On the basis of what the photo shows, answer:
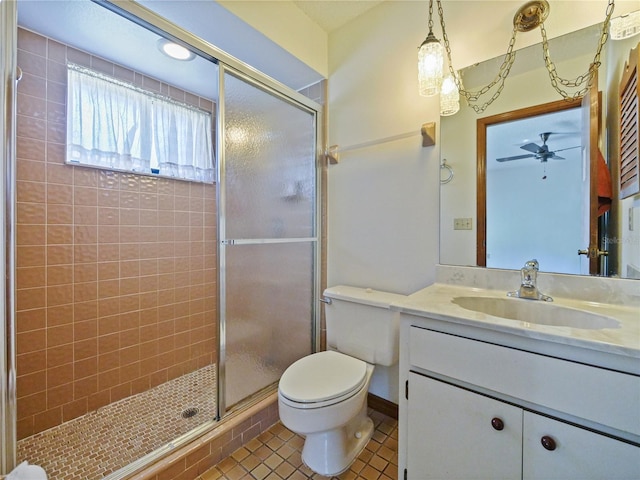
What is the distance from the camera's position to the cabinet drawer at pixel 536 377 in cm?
69

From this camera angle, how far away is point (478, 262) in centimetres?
136

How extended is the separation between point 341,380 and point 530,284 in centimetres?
91

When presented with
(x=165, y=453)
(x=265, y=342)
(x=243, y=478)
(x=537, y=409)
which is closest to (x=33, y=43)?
(x=265, y=342)

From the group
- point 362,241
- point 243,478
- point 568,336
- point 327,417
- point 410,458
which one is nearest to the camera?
point 568,336

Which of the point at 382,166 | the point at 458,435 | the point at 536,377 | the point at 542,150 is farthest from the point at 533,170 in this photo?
the point at 458,435

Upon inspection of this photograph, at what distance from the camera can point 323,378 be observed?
51.8 inches

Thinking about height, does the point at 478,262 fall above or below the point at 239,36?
below

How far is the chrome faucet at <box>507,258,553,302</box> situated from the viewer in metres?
1.13

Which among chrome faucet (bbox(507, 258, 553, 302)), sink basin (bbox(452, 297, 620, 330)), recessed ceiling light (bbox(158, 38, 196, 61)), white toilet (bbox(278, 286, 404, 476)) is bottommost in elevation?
white toilet (bbox(278, 286, 404, 476))

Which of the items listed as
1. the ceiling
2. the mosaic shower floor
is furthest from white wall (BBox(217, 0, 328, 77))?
the mosaic shower floor

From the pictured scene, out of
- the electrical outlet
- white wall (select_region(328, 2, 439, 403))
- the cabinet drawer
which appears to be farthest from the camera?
white wall (select_region(328, 2, 439, 403))

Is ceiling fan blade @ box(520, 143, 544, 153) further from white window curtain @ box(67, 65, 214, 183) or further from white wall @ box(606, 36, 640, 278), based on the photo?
white window curtain @ box(67, 65, 214, 183)

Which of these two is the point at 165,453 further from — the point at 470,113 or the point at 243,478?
the point at 470,113

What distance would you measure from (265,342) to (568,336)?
1.38 m
